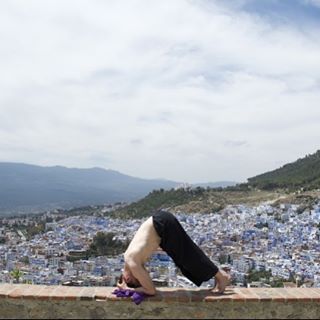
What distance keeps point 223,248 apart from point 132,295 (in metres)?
36.3

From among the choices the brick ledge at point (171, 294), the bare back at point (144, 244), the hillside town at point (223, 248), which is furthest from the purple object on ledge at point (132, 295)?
the hillside town at point (223, 248)

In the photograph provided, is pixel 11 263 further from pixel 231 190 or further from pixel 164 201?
pixel 231 190

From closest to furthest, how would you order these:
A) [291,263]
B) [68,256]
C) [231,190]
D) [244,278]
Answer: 1. [244,278]
2. [291,263]
3. [68,256]
4. [231,190]

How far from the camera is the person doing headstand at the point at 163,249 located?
13.2 feet

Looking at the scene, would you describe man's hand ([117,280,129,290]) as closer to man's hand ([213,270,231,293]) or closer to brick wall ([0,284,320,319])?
brick wall ([0,284,320,319])

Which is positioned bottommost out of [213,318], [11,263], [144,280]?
[11,263]

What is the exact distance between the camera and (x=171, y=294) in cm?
413

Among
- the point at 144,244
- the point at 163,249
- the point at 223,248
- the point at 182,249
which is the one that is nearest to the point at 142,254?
the point at 144,244

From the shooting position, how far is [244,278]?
25.6 metres

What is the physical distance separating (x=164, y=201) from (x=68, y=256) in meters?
31.4

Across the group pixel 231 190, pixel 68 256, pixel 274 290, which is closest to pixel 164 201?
pixel 231 190

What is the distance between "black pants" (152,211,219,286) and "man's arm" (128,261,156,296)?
23cm

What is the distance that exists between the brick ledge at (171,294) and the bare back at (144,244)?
0.31m

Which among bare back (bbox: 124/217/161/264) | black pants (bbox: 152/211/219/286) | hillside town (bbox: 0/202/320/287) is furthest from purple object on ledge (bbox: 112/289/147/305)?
hillside town (bbox: 0/202/320/287)
